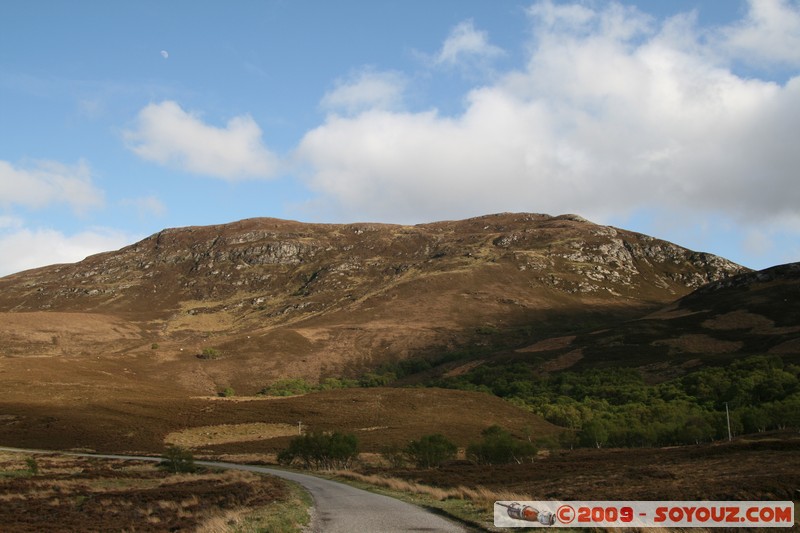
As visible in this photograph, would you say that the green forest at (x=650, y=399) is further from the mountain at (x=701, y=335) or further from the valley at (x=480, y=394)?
the mountain at (x=701, y=335)

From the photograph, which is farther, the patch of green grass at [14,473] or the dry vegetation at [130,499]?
the patch of green grass at [14,473]

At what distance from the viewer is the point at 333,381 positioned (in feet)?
465

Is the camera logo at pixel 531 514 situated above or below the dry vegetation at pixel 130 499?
above

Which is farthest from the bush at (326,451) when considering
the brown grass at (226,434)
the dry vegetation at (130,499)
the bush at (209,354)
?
the bush at (209,354)

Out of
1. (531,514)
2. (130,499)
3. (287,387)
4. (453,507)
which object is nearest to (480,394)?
(287,387)

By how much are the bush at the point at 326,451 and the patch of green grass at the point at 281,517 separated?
29.4m

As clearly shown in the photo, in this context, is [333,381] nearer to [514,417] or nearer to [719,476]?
[514,417]

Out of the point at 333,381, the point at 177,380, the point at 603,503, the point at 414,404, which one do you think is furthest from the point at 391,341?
the point at 603,503

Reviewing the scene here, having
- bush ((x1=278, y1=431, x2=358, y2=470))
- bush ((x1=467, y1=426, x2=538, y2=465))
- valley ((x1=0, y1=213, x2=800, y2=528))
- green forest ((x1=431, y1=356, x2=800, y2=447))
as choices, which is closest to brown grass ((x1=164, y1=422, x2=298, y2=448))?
valley ((x1=0, y1=213, x2=800, y2=528))

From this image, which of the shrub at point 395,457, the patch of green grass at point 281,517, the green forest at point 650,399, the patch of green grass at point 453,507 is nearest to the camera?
the patch of green grass at point 281,517

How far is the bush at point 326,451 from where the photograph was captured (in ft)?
190

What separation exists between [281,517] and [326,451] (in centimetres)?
3850

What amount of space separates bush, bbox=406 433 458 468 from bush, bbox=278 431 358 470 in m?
5.99

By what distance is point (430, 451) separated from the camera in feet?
191
